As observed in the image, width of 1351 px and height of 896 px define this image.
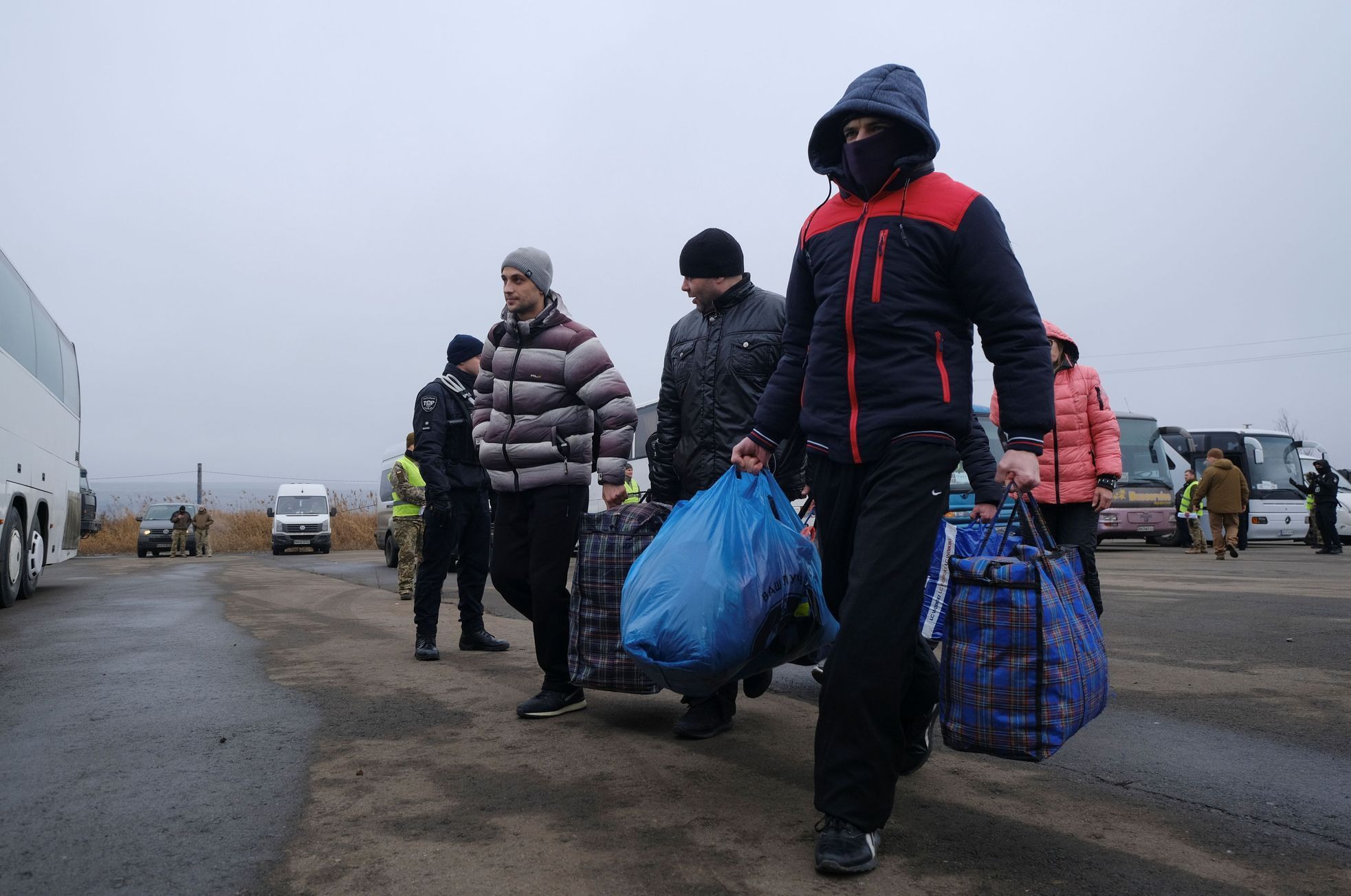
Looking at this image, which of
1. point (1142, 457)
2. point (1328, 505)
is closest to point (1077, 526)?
point (1328, 505)

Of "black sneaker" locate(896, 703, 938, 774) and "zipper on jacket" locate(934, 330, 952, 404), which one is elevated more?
"zipper on jacket" locate(934, 330, 952, 404)

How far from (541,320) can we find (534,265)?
0.28 meters

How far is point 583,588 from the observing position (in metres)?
4.38

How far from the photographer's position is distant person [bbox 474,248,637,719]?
4.66 meters

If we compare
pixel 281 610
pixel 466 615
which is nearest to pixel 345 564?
pixel 281 610

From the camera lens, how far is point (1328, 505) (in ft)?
61.6

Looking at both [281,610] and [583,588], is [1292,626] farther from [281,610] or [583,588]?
[281,610]

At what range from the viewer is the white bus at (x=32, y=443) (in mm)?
10648

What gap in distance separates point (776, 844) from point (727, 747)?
3.82ft

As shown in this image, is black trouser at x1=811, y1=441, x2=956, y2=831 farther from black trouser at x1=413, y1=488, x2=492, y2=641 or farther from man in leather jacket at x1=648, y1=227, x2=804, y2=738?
black trouser at x1=413, y1=488, x2=492, y2=641

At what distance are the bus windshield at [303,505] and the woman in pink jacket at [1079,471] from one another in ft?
99.2

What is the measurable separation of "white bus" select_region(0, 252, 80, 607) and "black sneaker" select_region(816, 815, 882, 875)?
34.1ft

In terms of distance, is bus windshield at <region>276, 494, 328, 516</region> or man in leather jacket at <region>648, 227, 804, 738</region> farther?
bus windshield at <region>276, 494, 328, 516</region>

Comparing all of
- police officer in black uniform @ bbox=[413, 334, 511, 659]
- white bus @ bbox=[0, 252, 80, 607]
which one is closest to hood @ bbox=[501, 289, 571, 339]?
police officer in black uniform @ bbox=[413, 334, 511, 659]
